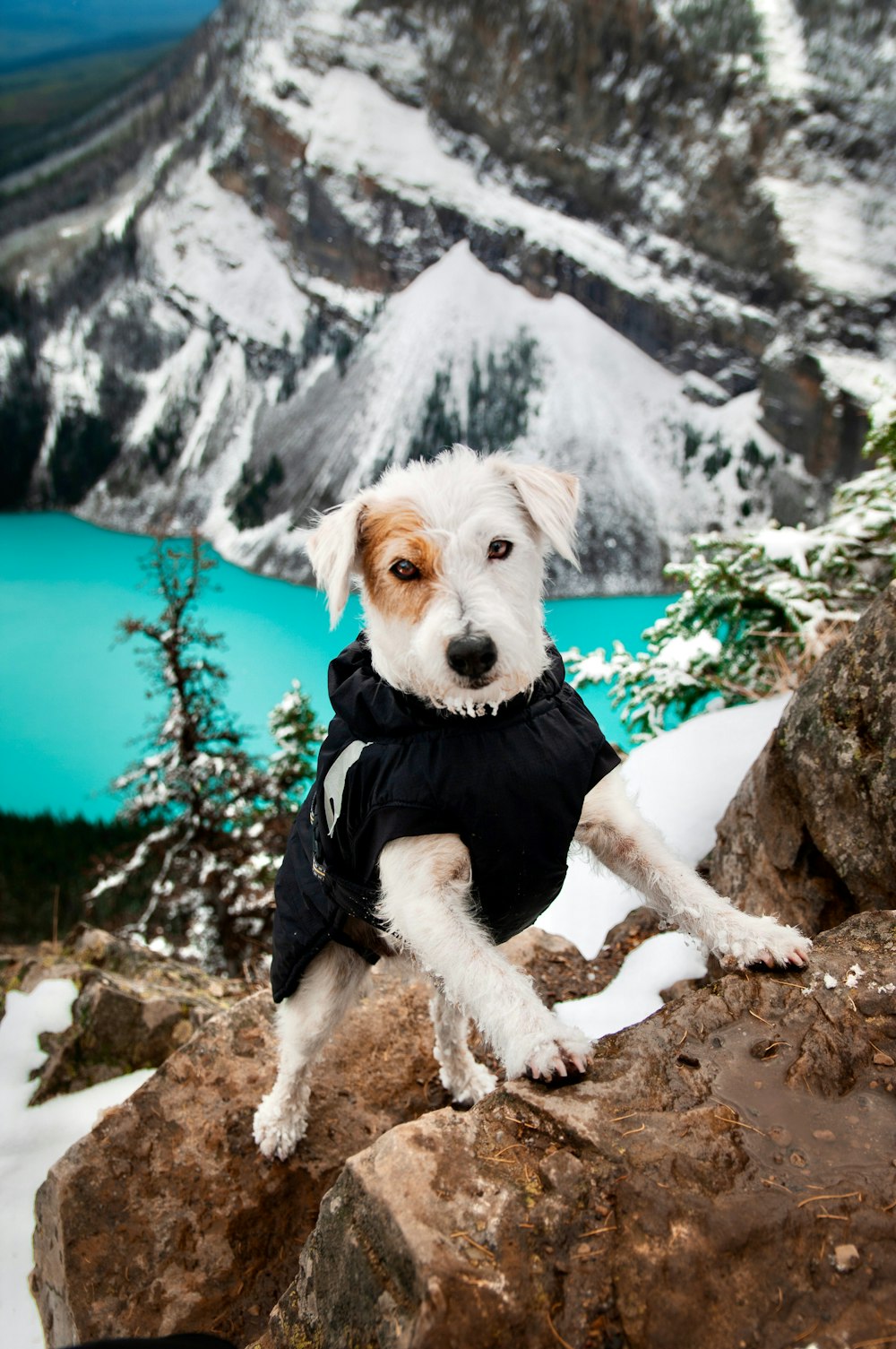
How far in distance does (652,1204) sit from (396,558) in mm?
1711

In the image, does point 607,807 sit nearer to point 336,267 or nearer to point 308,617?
point 308,617

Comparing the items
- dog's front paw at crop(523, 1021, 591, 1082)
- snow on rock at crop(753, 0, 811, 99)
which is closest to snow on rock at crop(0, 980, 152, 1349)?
dog's front paw at crop(523, 1021, 591, 1082)

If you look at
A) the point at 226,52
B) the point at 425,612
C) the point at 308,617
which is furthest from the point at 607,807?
the point at 226,52

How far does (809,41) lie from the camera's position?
21.7 meters

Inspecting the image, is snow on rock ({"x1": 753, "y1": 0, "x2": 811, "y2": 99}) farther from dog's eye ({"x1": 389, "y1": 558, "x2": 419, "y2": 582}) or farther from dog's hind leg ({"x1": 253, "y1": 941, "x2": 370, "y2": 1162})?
dog's hind leg ({"x1": 253, "y1": 941, "x2": 370, "y2": 1162})

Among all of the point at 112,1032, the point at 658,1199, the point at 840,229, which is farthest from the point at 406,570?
the point at 840,229

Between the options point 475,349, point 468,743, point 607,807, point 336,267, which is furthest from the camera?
point 336,267

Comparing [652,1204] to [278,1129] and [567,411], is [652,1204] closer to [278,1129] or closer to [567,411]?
[278,1129]

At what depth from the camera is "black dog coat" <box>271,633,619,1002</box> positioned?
6.61 ft

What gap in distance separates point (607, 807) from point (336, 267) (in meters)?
34.1

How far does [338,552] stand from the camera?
2.39 meters

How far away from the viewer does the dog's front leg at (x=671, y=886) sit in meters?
1.98

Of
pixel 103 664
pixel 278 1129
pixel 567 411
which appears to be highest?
pixel 567 411

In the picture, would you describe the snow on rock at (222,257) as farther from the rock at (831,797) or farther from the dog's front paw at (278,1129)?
the dog's front paw at (278,1129)
